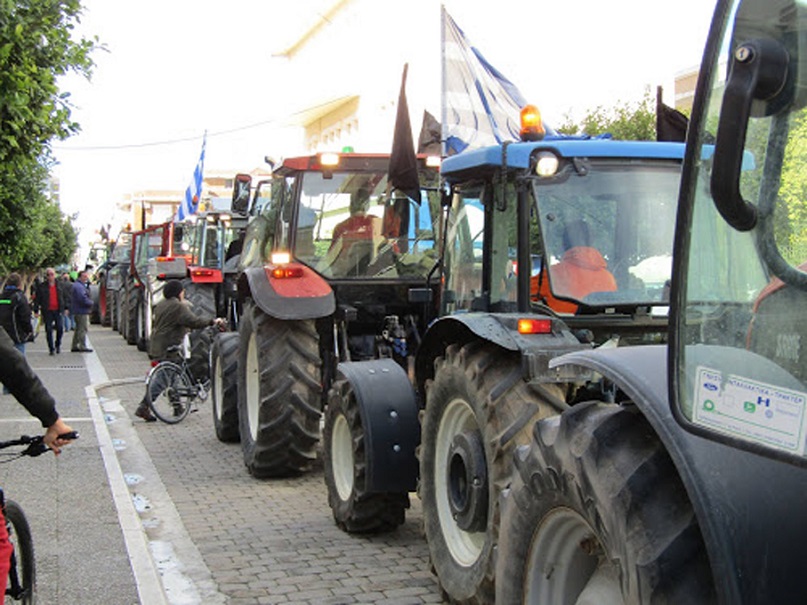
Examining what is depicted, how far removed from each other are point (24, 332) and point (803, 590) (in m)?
14.7

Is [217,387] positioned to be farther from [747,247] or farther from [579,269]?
[747,247]

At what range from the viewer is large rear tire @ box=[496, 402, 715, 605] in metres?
2.43

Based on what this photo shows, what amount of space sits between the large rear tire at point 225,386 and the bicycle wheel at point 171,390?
51.5 inches

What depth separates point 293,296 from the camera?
8.22 meters

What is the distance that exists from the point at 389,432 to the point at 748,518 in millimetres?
4005

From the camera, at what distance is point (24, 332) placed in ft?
50.7

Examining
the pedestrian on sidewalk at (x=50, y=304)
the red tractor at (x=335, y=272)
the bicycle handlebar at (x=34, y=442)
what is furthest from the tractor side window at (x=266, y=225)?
the pedestrian on sidewalk at (x=50, y=304)

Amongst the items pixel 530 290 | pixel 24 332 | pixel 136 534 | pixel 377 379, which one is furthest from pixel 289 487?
pixel 24 332

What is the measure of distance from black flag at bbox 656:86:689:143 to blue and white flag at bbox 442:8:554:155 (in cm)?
88

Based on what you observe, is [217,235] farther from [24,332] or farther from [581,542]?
[581,542]

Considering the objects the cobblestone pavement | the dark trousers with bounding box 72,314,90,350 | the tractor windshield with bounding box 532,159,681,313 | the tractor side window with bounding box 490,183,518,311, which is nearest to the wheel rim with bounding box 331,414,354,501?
the cobblestone pavement

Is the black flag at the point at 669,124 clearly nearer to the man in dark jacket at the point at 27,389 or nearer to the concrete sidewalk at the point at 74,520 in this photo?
the man in dark jacket at the point at 27,389

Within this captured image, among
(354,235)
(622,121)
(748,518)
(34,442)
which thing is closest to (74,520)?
(34,442)

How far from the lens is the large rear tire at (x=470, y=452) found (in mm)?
4617
